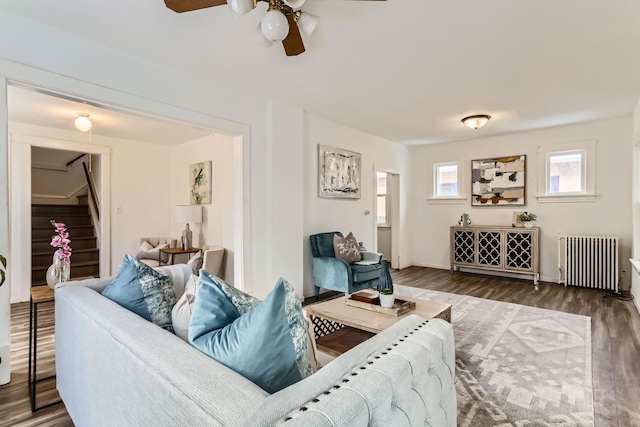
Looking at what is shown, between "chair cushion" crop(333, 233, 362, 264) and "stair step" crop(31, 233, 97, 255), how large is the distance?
4593 mm

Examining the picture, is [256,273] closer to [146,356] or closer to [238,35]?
[238,35]

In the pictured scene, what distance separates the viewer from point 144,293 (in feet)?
4.80

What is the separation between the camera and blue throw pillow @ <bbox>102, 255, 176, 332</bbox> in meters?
1.42

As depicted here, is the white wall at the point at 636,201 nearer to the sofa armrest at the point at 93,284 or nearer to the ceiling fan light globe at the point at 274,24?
the ceiling fan light globe at the point at 274,24

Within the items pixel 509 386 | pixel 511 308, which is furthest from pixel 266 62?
pixel 511 308

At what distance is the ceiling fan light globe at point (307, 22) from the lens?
6.25ft

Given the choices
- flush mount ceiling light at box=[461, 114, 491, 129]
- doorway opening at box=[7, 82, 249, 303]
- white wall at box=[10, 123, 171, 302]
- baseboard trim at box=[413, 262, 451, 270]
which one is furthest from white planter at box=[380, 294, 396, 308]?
white wall at box=[10, 123, 171, 302]

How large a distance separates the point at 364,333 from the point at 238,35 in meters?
2.43

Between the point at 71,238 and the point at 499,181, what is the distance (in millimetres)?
7496

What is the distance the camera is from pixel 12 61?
6.97ft

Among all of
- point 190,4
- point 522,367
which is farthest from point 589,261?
point 190,4

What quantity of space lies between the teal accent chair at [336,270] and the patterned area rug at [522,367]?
107 centimetres

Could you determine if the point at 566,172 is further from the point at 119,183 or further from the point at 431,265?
the point at 119,183

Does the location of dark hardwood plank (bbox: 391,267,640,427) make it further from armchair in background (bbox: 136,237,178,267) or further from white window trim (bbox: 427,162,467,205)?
armchair in background (bbox: 136,237,178,267)
